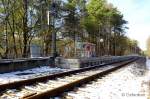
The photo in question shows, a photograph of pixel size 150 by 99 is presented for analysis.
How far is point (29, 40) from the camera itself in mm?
52969

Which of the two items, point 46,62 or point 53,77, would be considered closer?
point 53,77

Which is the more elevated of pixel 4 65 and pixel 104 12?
pixel 104 12

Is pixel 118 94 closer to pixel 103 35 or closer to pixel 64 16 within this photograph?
pixel 64 16

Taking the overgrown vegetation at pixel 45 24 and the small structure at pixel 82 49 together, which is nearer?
the small structure at pixel 82 49

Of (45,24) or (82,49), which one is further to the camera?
(45,24)

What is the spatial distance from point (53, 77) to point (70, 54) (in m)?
29.4

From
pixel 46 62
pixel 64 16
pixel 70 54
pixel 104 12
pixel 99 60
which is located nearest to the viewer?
pixel 46 62

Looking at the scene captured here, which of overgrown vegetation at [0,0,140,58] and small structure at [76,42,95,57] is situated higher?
overgrown vegetation at [0,0,140,58]

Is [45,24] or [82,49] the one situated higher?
[45,24]

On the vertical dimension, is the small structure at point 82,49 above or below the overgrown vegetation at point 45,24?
below

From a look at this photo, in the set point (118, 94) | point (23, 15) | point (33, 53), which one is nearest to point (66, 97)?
point (118, 94)

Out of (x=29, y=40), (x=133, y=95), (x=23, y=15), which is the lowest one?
(x=133, y=95)

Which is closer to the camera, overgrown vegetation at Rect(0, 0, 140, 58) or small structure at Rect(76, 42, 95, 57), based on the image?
small structure at Rect(76, 42, 95, 57)

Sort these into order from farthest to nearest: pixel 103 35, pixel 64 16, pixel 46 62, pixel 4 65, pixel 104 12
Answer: pixel 103 35 → pixel 104 12 → pixel 64 16 → pixel 46 62 → pixel 4 65
